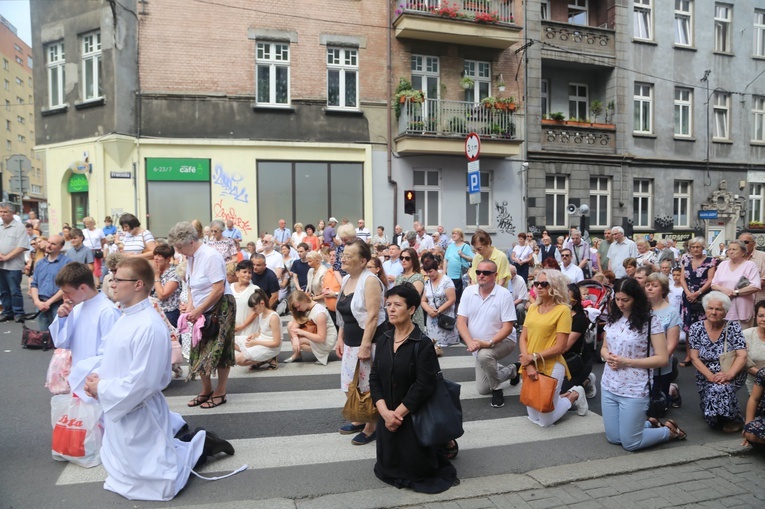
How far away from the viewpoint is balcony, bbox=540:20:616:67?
70.0ft

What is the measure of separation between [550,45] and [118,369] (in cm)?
2143

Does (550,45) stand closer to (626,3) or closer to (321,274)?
(626,3)

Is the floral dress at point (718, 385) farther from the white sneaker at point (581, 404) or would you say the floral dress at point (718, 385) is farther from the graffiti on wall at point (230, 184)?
the graffiti on wall at point (230, 184)

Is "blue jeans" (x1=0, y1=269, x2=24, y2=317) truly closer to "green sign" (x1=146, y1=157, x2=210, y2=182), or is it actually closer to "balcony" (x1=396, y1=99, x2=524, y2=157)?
"green sign" (x1=146, y1=157, x2=210, y2=182)

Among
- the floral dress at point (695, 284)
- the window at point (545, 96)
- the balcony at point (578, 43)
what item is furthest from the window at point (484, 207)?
the floral dress at point (695, 284)

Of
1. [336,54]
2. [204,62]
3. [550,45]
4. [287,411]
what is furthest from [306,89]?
[287,411]

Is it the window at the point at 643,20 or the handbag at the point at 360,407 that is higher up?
the window at the point at 643,20

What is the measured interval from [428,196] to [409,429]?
16564 mm

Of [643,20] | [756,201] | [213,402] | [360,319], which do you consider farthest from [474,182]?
[756,201]

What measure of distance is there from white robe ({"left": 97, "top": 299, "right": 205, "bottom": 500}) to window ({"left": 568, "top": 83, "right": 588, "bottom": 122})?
22.1m

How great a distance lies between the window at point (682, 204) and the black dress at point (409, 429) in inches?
930

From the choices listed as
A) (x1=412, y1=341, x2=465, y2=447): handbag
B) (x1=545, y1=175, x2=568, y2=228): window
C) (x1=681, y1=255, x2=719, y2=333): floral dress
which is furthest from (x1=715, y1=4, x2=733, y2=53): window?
(x1=412, y1=341, x2=465, y2=447): handbag

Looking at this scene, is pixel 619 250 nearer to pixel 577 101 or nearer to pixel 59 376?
pixel 59 376

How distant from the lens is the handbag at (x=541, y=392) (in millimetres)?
5160
